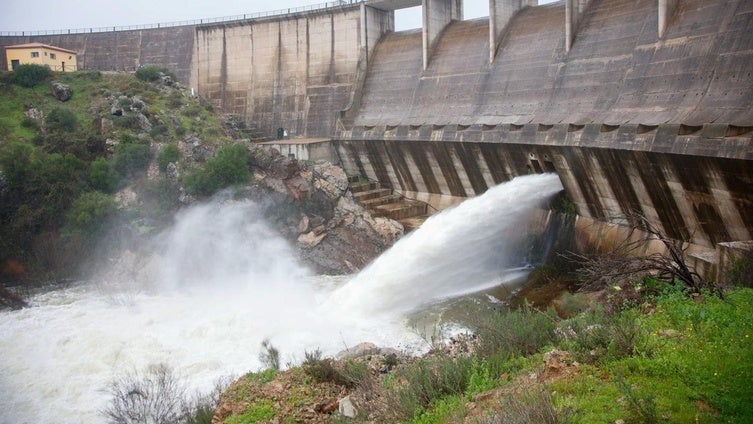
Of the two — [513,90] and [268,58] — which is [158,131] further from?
[513,90]

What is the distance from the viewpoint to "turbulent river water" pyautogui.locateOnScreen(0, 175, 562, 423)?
1652 centimetres

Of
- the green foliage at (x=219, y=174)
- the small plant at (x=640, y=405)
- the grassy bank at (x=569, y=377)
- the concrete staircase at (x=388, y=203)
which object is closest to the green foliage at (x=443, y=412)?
the grassy bank at (x=569, y=377)

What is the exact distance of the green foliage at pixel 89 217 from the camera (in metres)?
25.0

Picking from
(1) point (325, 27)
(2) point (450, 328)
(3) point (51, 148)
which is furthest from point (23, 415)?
(1) point (325, 27)

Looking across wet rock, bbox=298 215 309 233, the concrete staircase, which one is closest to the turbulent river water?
wet rock, bbox=298 215 309 233

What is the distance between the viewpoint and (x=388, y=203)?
2858 cm

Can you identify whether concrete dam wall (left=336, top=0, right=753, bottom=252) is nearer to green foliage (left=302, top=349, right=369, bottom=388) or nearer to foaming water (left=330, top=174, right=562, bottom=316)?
foaming water (left=330, top=174, right=562, bottom=316)

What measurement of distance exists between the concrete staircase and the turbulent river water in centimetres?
408

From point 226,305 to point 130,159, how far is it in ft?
32.2

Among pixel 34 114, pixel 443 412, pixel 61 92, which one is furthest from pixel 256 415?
pixel 61 92

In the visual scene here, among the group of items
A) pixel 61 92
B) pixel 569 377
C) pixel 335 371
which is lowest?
pixel 335 371

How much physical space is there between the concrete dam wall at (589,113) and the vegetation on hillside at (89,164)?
709 cm

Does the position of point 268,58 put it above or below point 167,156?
above

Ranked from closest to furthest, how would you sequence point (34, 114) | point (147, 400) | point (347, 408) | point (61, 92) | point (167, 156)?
point (347, 408), point (147, 400), point (167, 156), point (34, 114), point (61, 92)
